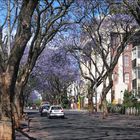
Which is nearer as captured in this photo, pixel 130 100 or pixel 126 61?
pixel 130 100

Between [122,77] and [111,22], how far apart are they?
55.0m

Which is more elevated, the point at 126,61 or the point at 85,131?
the point at 126,61

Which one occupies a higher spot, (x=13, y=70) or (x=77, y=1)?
(x=77, y=1)

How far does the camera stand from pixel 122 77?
105812 mm

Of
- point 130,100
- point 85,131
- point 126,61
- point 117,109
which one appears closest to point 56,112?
point 130,100

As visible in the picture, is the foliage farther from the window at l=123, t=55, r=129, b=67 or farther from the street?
the window at l=123, t=55, r=129, b=67

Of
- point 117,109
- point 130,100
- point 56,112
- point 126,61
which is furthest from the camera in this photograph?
point 126,61

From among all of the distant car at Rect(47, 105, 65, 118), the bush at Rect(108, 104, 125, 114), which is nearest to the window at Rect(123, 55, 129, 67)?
the bush at Rect(108, 104, 125, 114)

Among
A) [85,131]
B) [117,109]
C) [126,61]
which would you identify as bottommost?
[85,131]

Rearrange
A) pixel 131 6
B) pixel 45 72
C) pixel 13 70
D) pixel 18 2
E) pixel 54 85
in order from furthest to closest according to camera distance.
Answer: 1. pixel 54 85
2. pixel 45 72
3. pixel 18 2
4. pixel 131 6
5. pixel 13 70

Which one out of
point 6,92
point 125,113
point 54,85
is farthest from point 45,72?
point 6,92

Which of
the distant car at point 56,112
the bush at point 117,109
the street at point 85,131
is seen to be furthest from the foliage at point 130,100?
the street at point 85,131

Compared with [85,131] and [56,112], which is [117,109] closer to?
[56,112]

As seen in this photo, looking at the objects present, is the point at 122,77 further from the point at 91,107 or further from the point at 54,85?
the point at 91,107
